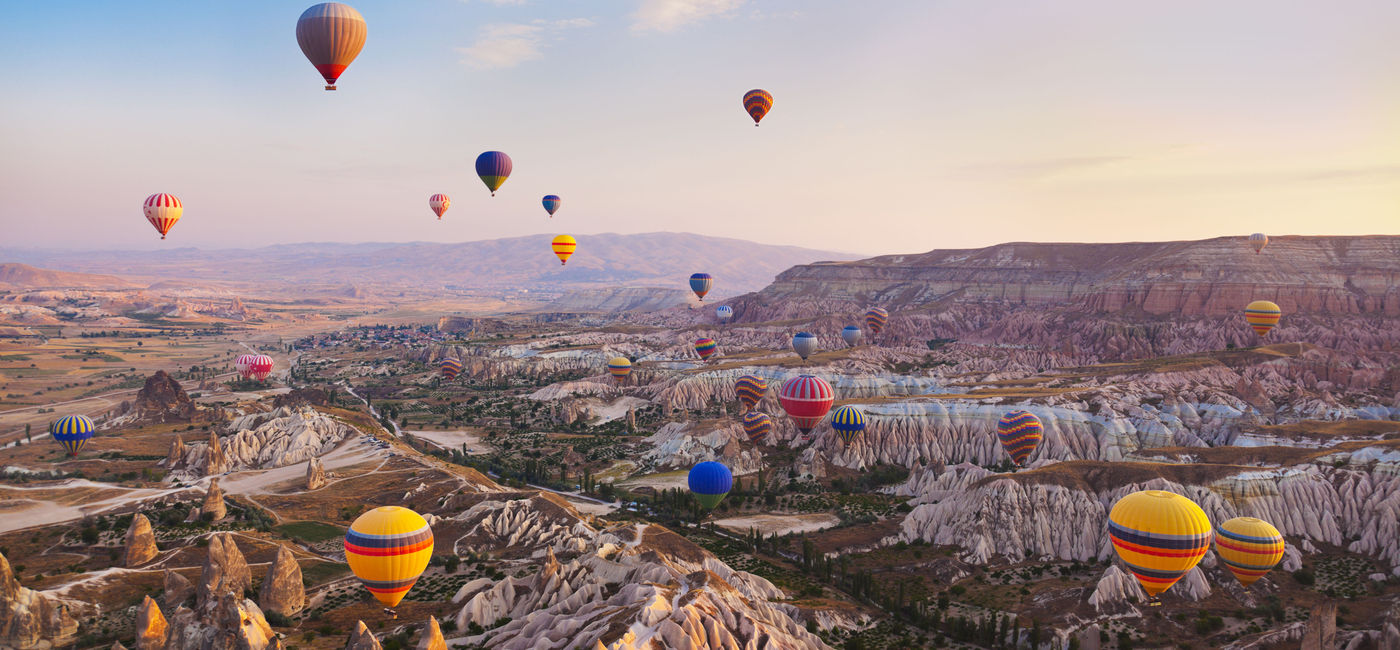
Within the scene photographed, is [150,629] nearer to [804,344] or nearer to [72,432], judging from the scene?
[72,432]

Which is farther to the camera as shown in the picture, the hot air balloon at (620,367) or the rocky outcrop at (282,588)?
the hot air balloon at (620,367)

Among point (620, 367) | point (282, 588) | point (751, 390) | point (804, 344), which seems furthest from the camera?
point (620, 367)

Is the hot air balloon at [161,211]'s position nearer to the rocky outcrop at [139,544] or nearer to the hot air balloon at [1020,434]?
the rocky outcrop at [139,544]

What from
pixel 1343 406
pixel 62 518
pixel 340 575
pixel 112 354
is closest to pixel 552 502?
pixel 340 575

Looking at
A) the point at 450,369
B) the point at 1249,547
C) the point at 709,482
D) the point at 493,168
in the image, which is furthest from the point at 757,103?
the point at 450,369

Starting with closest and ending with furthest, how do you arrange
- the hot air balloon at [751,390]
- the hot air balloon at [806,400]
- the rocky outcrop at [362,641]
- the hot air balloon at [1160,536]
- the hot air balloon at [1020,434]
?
the rocky outcrop at [362,641] → the hot air balloon at [1160,536] → the hot air balloon at [1020,434] → the hot air balloon at [806,400] → the hot air balloon at [751,390]

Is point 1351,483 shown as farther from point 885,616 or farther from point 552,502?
point 552,502

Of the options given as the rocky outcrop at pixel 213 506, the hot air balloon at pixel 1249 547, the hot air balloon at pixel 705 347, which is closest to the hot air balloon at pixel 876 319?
the hot air balloon at pixel 705 347
